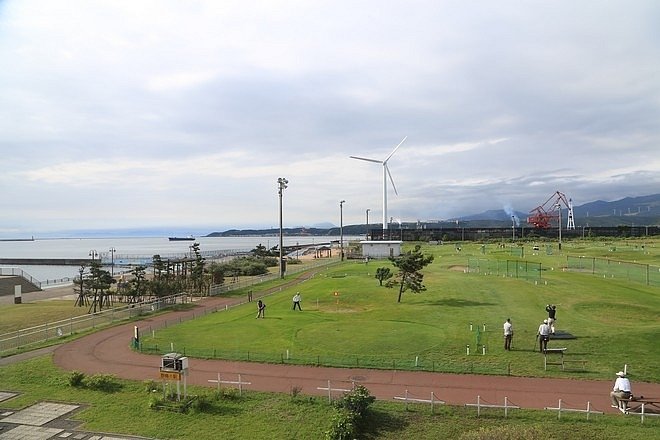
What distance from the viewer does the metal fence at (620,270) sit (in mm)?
42831

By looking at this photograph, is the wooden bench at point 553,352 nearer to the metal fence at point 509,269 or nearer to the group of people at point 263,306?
the group of people at point 263,306

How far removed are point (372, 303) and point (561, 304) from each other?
1341 cm

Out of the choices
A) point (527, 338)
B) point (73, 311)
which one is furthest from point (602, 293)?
point (73, 311)

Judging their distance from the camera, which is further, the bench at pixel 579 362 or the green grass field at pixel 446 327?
the green grass field at pixel 446 327

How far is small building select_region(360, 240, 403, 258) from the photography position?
3110 inches

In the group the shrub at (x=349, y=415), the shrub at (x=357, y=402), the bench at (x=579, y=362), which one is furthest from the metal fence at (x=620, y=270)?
the shrub at (x=349, y=415)

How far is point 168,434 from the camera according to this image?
15.2 metres

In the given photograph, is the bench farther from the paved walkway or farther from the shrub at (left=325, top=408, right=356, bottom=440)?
the shrub at (left=325, top=408, right=356, bottom=440)

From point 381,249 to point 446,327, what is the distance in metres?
54.1

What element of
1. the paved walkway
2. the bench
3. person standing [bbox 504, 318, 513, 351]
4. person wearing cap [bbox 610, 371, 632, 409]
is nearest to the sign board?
the paved walkway

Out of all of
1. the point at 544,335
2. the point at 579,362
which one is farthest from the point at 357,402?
the point at 579,362

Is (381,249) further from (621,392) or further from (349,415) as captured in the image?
(349,415)

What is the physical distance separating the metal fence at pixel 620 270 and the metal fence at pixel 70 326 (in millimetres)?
41884

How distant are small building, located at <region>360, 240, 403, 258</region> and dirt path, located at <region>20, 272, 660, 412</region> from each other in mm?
57834
